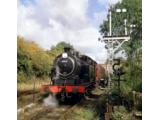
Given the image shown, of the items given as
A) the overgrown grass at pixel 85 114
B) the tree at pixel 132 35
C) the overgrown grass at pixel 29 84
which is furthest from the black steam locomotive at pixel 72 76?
the tree at pixel 132 35

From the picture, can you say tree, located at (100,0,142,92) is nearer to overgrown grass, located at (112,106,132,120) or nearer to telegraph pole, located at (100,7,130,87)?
telegraph pole, located at (100,7,130,87)

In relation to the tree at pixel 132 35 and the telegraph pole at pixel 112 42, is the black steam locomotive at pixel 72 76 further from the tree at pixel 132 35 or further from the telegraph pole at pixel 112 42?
the tree at pixel 132 35

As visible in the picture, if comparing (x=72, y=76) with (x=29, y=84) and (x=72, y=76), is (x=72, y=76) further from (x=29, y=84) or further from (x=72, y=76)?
(x=29, y=84)

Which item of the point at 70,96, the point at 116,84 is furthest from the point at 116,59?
the point at 70,96

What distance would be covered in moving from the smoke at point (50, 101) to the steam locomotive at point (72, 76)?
2.3 inches

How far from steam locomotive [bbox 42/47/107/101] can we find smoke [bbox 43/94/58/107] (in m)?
0.06

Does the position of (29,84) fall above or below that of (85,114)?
above

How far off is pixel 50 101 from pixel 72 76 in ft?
1.65

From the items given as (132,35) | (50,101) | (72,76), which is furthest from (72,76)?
(132,35)

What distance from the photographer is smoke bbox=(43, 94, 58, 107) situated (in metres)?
6.72

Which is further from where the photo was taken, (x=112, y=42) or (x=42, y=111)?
(x=42, y=111)

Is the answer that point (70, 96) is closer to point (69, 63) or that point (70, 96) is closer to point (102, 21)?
point (69, 63)

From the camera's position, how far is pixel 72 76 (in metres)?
7.11
